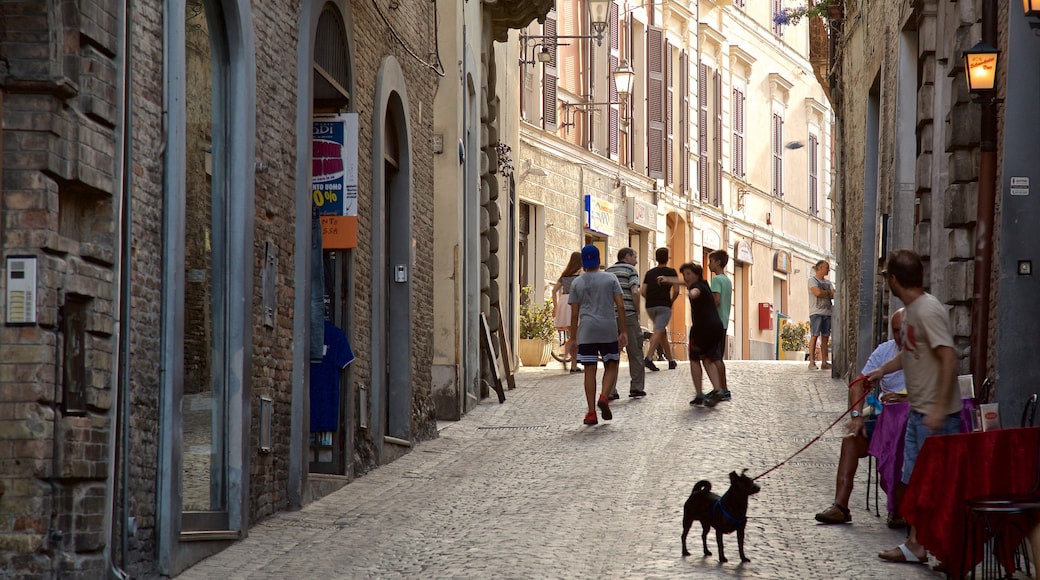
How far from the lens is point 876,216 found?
19016 millimetres

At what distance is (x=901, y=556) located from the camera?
8.74m

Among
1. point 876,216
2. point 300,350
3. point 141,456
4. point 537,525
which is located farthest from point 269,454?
point 876,216

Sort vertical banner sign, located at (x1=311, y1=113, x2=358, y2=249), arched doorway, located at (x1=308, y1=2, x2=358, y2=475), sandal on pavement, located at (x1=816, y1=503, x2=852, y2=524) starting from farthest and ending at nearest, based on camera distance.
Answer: vertical banner sign, located at (x1=311, y1=113, x2=358, y2=249)
arched doorway, located at (x1=308, y1=2, x2=358, y2=475)
sandal on pavement, located at (x1=816, y1=503, x2=852, y2=524)

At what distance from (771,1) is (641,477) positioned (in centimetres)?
3118

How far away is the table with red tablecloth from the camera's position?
31.5 ft

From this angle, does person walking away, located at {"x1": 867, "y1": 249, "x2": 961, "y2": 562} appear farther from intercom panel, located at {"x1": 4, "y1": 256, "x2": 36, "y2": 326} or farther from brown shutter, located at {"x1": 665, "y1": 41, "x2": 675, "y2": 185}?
brown shutter, located at {"x1": 665, "y1": 41, "x2": 675, "y2": 185}

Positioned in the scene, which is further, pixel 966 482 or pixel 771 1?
pixel 771 1

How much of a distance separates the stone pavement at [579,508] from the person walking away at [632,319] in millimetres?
362

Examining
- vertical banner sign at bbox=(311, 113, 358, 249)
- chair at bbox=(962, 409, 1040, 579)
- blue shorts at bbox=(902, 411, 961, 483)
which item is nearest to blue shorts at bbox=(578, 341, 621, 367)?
vertical banner sign at bbox=(311, 113, 358, 249)

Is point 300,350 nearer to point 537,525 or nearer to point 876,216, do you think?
point 537,525

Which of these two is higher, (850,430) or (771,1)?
(771,1)

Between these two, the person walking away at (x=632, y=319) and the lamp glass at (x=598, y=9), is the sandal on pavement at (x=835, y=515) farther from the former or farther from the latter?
the lamp glass at (x=598, y=9)

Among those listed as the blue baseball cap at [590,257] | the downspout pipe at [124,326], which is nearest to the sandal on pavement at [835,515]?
the downspout pipe at [124,326]

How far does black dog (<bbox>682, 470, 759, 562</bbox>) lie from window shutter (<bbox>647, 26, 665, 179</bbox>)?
24.5m
